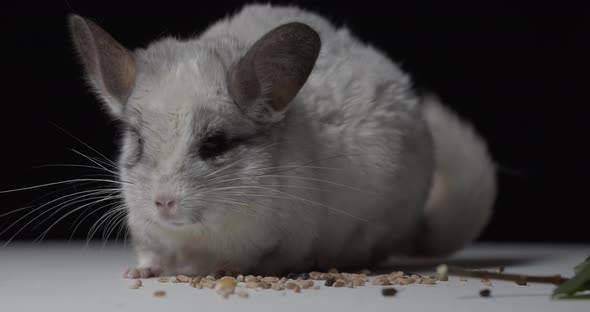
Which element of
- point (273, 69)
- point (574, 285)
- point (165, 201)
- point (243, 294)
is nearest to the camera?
point (574, 285)

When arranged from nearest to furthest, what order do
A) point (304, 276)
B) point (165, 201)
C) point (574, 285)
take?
1. point (574, 285)
2. point (165, 201)
3. point (304, 276)

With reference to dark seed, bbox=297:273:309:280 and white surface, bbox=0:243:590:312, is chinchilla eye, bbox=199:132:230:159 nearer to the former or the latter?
white surface, bbox=0:243:590:312

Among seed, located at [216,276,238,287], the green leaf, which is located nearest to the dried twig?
the green leaf

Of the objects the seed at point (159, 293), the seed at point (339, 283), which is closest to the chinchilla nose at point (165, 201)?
the seed at point (159, 293)

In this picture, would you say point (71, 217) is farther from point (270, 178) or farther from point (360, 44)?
point (270, 178)

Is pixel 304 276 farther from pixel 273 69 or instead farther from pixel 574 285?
pixel 574 285

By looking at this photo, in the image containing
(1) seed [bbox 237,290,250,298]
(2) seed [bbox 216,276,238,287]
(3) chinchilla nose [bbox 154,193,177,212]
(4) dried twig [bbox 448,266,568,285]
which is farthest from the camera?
(2) seed [bbox 216,276,238,287]

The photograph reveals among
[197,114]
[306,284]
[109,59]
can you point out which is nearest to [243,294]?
[306,284]

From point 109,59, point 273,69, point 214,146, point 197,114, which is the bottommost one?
point 214,146
